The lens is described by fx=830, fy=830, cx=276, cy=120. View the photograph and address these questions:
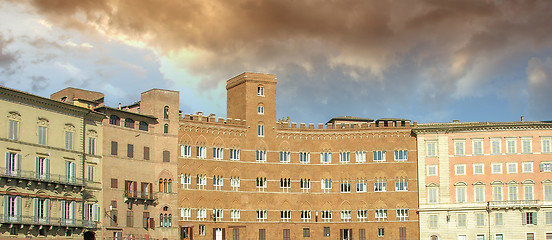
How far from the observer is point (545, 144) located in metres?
111

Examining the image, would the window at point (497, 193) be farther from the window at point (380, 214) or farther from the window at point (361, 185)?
the window at point (361, 185)

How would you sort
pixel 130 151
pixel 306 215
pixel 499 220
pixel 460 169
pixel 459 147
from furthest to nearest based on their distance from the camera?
pixel 306 215, pixel 459 147, pixel 460 169, pixel 499 220, pixel 130 151

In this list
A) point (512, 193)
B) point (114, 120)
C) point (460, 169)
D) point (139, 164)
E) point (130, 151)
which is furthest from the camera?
point (460, 169)

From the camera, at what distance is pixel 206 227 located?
10744cm

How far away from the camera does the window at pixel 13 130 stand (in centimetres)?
8644

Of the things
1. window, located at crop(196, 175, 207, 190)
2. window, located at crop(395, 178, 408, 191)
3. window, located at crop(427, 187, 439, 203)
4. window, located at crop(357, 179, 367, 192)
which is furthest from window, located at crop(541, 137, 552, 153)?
window, located at crop(196, 175, 207, 190)

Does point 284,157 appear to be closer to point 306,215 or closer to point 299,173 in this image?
point 299,173

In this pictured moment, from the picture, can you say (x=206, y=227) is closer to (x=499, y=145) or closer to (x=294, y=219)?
(x=294, y=219)

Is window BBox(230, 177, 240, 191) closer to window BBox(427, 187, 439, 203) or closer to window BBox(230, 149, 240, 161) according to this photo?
window BBox(230, 149, 240, 161)

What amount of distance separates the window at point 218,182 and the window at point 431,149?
28.5 m

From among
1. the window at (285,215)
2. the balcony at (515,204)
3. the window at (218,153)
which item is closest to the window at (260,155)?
the window at (218,153)

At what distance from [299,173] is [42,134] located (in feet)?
125

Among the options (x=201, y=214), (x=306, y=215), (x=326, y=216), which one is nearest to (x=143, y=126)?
(x=201, y=214)

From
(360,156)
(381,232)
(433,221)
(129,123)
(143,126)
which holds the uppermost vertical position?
(129,123)
